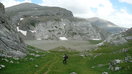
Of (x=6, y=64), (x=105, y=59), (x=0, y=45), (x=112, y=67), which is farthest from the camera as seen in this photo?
(x=105, y=59)

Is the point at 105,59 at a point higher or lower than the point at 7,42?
lower

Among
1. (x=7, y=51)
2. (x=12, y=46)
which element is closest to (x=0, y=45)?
(x=7, y=51)

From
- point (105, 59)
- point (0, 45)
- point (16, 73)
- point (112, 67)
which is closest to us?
point (16, 73)

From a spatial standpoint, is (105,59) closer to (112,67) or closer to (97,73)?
(112,67)

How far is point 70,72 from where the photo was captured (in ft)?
157

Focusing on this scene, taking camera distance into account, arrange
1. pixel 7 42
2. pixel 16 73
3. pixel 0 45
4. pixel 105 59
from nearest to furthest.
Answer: pixel 16 73
pixel 0 45
pixel 7 42
pixel 105 59

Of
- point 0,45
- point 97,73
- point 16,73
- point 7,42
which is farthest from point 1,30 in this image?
point 97,73

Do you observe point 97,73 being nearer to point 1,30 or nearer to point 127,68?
point 127,68

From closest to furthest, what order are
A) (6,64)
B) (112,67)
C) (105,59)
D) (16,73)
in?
(16,73), (6,64), (112,67), (105,59)

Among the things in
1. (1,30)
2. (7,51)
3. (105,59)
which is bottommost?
(105,59)

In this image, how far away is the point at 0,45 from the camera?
57.4 meters

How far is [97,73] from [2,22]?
3748cm

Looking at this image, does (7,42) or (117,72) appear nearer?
(117,72)

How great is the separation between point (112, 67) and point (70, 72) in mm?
11617
